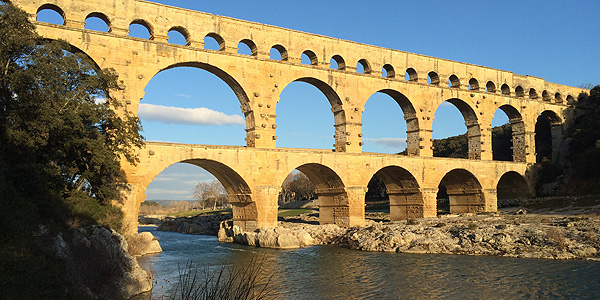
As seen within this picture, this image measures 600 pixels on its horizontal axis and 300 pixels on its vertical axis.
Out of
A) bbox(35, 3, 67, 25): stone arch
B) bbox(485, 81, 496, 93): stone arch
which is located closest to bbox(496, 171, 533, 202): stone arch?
bbox(485, 81, 496, 93): stone arch

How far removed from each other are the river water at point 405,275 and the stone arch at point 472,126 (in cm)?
1914

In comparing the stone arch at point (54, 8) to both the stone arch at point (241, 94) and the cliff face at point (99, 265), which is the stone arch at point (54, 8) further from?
the cliff face at point (99, 265)

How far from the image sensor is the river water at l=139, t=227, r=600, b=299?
15672mm

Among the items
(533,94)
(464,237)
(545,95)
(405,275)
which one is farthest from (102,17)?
(545,95)

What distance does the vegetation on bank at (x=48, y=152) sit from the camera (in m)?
10.6

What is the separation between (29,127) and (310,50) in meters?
19.4

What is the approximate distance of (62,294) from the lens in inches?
407

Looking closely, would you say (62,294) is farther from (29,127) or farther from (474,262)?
(474,262)

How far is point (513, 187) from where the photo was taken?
43438 mm

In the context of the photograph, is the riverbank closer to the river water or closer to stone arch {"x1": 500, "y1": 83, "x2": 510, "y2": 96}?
the river water

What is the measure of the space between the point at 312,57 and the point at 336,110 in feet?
12.8

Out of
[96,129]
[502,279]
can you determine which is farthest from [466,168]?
[96,129]

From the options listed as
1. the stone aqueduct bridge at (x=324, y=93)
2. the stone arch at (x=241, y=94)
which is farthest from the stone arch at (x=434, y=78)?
the stone arch at (x=241, y=94)

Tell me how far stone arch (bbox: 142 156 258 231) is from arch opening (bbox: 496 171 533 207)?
2363 centimetres
